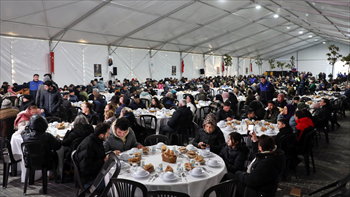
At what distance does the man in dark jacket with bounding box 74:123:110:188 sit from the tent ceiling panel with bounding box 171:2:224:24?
1052 centimetres

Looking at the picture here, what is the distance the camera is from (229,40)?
22141 millimetres

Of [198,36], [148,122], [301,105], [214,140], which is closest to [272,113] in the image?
[301,105]

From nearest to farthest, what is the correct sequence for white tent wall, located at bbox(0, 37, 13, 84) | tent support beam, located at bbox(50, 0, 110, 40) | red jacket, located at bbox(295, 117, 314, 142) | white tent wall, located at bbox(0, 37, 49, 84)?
red jacket, located at bbox(295, 117, 314, 142) < tent support beam, located at bbox(50, 0, 110, 40) < white tent wall, located at bbox(0, 37, 13, 84) < white tent wall, located at bbox(0, 37, 49, 84)

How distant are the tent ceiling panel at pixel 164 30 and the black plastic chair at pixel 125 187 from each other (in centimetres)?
1212

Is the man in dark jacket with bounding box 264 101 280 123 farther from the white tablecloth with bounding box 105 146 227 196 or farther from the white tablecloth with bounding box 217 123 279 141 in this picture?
the white tablecloth with bounding box 105 146 227 196

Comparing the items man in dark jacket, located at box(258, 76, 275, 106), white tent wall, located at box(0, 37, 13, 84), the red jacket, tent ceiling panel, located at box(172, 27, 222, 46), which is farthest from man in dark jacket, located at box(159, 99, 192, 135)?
tent ceiling panel, located at box(172, 27, 222, 46)

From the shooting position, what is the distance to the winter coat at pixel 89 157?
3.18m

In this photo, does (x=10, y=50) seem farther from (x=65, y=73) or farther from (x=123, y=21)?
(x=123, y=21)

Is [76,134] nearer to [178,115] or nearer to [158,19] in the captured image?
[178,115]

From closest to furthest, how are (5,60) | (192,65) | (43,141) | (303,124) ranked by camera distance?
(43,141), (303,124), (5,60), (192,65)

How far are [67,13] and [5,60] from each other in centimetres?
423

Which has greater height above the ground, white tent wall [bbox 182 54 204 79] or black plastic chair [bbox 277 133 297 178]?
white tent wall [bbox 182 54 204 79]

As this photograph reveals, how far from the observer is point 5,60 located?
39.4 feet

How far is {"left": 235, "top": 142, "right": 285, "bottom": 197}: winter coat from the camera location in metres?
2.87
